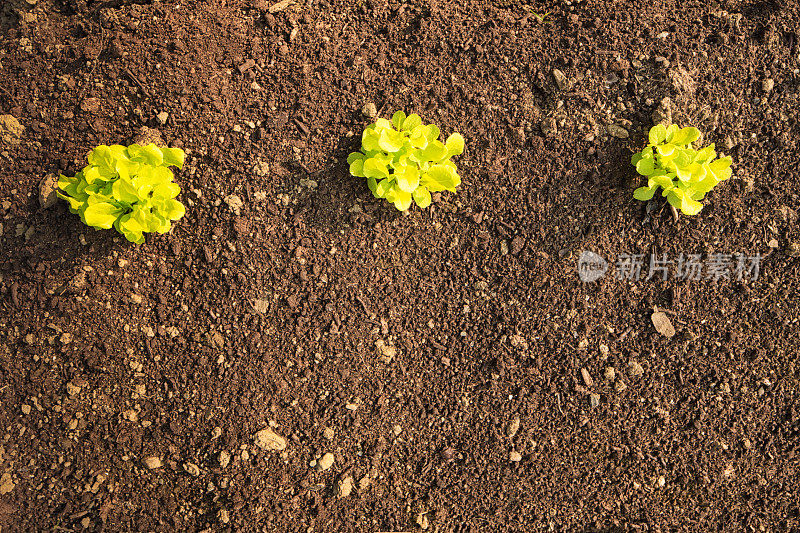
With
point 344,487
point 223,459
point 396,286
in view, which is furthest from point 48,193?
point 344,487

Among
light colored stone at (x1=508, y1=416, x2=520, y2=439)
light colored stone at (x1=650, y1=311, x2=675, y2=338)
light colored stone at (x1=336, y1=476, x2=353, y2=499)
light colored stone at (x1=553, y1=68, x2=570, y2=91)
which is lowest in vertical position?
light colored stone at (x1=336, y1=476, x2=353, y2=499)

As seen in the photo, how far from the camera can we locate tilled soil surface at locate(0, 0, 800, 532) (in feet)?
7.09

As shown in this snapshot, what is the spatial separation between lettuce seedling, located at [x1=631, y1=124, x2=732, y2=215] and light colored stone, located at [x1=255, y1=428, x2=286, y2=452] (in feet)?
5.79

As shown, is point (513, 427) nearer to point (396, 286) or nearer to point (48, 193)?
point (396, 286)

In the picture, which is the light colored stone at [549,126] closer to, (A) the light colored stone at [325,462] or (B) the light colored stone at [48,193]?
(A) the light colored stone at [325,462]

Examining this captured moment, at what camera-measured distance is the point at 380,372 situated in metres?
2.20

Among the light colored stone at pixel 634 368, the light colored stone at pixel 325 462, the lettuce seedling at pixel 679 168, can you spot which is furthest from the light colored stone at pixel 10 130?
the light colored stone at pixel 634 368

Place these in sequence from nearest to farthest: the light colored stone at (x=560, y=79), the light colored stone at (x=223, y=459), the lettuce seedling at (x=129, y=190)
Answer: the lettuce seedling at (x=129, y=190), the light colored stone at (x=223, y=459), the light colored stone at (x=560, y=79)

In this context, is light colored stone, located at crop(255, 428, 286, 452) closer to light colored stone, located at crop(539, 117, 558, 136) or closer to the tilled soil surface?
the tilled soil surface

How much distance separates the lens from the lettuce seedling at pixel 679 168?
2.04m

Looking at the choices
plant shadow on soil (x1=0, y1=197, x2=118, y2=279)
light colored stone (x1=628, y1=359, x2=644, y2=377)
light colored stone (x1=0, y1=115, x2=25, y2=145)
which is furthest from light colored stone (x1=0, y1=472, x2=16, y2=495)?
light colored stone (x1=628, y1=359, x2=644, y2=377)

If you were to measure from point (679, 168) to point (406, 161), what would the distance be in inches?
41.7

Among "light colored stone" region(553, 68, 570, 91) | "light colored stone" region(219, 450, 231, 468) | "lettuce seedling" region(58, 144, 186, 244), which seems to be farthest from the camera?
"light colored stone" region(553, 68, 570, 91)

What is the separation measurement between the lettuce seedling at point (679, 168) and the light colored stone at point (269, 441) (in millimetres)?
1764
